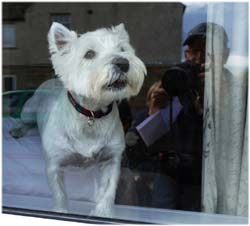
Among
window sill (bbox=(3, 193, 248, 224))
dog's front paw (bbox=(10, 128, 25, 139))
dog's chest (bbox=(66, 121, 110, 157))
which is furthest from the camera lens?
dog's front paw (bbox=(10, 128, 25, 139))

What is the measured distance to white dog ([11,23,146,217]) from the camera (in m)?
1.80

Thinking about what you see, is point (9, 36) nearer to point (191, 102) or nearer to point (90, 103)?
point (90, 103)

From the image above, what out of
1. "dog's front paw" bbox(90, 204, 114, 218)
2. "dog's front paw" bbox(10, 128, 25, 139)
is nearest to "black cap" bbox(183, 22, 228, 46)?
"dog's front paw" bbox(90, 204, 114, 218)

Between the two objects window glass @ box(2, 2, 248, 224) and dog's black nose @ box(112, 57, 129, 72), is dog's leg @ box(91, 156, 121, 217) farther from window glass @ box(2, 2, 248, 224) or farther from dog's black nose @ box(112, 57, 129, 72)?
dog's black nose @ box(112, 57, 129, 72)

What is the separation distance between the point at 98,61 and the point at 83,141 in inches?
10.8

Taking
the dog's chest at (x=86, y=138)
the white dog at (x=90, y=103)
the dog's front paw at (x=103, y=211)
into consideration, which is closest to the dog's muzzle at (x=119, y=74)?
the white dog at (x=90, y=103)

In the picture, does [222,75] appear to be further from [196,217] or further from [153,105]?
[153,105]

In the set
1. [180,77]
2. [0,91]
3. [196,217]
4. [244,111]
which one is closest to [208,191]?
[196,217]

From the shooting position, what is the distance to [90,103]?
185 cm

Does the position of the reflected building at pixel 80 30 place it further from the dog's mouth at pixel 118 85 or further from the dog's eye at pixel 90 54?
the dog's mouth at pixel 118 85

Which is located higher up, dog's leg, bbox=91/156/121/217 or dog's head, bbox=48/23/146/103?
dog's head, bbox=48/23/146/103

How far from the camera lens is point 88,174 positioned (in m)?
2.00

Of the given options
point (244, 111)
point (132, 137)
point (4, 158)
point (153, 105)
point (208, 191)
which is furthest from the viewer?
point (153, 105)

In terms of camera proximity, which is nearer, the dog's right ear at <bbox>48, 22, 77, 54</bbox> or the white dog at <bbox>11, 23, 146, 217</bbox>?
the white dog at <bbox>11, 23, 146, 217</bbox>
